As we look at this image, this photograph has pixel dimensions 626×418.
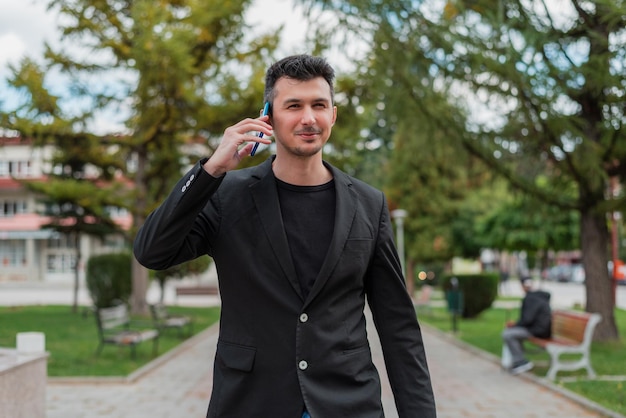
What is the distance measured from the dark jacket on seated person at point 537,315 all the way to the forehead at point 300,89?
927cm

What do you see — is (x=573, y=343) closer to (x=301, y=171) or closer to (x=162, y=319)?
(x=162, y=319)

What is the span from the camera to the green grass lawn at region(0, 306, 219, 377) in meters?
11.4

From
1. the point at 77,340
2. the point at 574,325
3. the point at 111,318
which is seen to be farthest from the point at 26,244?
the point at 574,325

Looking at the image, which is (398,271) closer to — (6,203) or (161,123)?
(161,123)

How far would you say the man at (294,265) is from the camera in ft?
7.45

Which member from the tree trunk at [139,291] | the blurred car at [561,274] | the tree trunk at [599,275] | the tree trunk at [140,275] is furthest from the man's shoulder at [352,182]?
the blurred car at [561,274]

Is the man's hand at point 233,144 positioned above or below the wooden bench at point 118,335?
above

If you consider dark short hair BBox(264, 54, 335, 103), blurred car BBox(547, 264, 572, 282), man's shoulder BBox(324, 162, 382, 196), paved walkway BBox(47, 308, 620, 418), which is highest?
dark short hair BBox(264, 54, 335, 103)

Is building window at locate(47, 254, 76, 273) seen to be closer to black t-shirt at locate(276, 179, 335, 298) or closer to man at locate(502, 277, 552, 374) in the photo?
man at locate(502, 277, 552, 374)

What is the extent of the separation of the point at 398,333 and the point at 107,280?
70.6ft

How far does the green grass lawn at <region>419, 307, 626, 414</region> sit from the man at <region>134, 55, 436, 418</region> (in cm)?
624

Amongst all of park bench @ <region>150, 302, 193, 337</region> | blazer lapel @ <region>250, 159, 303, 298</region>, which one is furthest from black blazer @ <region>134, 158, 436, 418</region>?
park bench @ <region>150, 302, 193, 337</region>

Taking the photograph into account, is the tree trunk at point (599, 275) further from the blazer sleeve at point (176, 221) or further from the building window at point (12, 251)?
the building window at point (12, 251)

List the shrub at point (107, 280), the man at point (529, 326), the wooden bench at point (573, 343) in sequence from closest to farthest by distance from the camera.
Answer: the wooden bench at point (573, 343)
the man at point (529, 326)
the shrub at point (107, 280)
